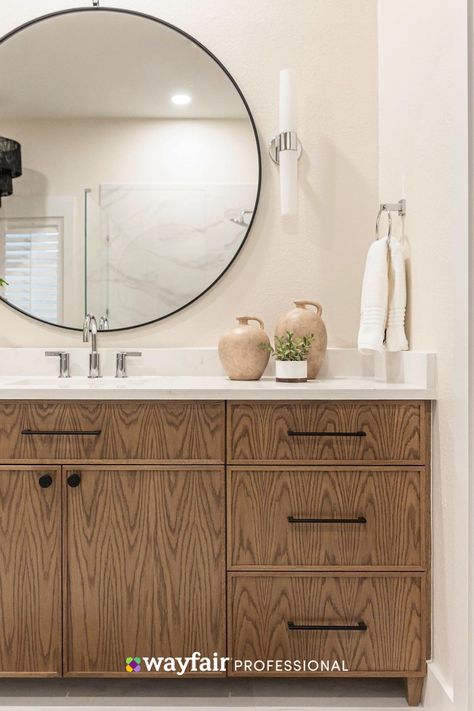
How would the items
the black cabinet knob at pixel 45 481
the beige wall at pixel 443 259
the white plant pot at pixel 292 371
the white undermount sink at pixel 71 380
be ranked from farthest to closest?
the white undermount sink at pixel 71 380 < the white plant pot at pixel 292 371 < the black cabinet knob at pixel 45 481 < the beige wall at pixel 443 259

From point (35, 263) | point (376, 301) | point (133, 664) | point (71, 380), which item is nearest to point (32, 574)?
point (133, 664)

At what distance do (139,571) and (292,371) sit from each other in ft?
2.27

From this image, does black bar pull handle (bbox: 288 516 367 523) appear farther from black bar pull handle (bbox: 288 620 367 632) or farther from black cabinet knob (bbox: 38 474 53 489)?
black cabinet knob (bbox: 38 474 53 489)

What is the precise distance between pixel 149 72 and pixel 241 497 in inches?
57.8

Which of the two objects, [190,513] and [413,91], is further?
[413,91]

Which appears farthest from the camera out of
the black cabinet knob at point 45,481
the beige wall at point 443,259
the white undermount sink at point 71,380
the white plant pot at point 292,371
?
the white undermount sink at point 71,380

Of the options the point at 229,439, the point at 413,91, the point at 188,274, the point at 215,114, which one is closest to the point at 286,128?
the point at 215,114

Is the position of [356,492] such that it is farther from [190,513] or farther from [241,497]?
[190,513]

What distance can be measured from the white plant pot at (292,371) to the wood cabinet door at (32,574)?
681 mm

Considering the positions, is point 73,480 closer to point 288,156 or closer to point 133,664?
point 133,664

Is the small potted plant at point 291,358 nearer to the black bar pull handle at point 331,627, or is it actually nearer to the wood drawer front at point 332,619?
the wood drawer front at point 332,619

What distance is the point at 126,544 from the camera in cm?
154

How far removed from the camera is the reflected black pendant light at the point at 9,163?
205 centimetres

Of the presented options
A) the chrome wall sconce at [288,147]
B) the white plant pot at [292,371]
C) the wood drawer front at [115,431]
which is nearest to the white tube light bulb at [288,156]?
the chrome wall sconce at [288,147]
